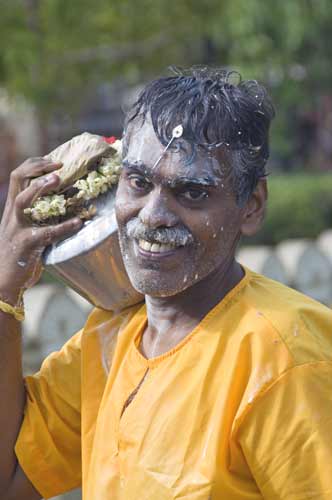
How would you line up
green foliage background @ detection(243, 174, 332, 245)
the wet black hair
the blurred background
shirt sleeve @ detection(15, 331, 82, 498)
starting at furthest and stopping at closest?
green foliage background @ detection(243, 174, 332, 245), the blurred background, shirt sleeve @ detection(15, 331, 82, 498), the wet black hair

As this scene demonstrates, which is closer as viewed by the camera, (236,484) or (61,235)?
(236,484)

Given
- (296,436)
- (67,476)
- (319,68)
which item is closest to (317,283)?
(67,476)

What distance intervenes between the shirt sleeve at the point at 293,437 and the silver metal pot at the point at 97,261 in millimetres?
568

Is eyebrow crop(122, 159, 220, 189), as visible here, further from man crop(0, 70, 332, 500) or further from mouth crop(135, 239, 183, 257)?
mouth crop(135, 239, 183, 257)

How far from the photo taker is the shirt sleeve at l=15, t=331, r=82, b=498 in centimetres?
246

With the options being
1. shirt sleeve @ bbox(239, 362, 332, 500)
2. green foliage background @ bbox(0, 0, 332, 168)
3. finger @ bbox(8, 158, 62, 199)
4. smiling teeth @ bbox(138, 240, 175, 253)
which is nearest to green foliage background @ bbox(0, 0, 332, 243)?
green foliage background @ bbox(0, 0, 332, 168)

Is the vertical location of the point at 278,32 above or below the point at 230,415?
below

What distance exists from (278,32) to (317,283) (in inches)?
250

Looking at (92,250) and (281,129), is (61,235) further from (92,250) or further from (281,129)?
(281,129)

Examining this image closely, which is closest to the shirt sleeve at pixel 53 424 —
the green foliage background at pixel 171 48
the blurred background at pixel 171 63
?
the blurred background at pixel 171 63

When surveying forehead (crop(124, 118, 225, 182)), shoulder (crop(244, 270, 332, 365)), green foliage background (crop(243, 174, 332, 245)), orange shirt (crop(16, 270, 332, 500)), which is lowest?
green foliage background (crop(243, 174, 332, 245))

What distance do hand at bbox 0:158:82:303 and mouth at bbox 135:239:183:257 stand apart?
0.84 feet

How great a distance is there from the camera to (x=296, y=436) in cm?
193

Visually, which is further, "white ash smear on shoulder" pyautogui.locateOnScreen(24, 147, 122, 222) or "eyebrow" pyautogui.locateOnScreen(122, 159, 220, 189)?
"white ash smear on shoulder" pyautogui.locateOnScreen(24, 147, 122, 222)
